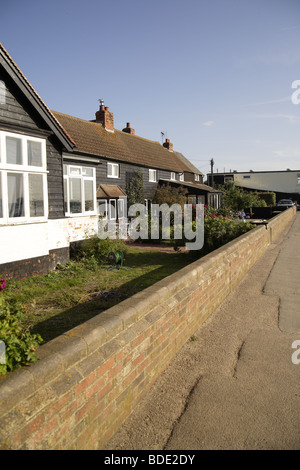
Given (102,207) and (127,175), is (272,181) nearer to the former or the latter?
(127,175)

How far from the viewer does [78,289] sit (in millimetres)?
7598

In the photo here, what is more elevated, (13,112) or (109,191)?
(13,112)

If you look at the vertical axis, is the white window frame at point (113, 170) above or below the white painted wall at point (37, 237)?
above

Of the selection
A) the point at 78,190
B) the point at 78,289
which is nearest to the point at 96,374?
the point at 78,289

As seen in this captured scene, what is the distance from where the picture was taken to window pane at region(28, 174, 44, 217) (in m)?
8.98

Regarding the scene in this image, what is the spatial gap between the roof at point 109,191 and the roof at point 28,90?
8104 mm

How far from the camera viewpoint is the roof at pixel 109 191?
1807 cm

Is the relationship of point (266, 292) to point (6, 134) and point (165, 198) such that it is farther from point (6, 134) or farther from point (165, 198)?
point (165, 198)

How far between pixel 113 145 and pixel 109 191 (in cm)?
448

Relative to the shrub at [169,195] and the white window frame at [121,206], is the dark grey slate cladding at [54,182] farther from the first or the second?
the shrub at [169,195]

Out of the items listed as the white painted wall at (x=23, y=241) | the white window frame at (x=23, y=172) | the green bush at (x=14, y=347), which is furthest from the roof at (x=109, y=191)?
the green bush at (x=14, y=347)

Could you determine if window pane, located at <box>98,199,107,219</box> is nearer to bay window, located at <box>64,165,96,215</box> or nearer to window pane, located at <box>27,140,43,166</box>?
bay window, located at <box>64,165,96,215</box>

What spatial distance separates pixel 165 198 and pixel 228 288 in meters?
16.2
